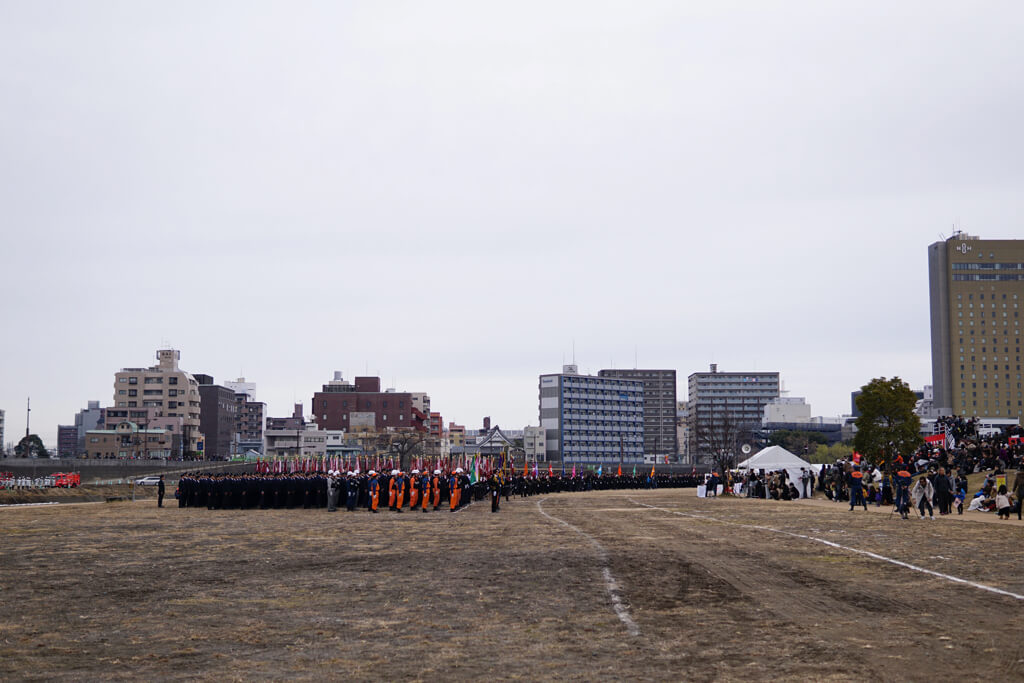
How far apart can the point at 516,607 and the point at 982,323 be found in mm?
198713

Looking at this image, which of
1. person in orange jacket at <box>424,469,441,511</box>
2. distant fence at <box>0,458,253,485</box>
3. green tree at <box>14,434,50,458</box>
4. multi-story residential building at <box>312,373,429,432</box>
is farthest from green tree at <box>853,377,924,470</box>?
green tree at <box>14,434,50,458</box>

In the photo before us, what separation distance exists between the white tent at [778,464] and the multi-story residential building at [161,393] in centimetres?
11844

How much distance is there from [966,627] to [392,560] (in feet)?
36.6

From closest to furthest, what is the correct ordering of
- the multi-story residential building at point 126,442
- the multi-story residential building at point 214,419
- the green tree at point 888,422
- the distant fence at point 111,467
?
the green tree at point 888,422
the distant fence at point 111,467
the multi-story residential building at point 126,442
the multi-story residential building at point 214,419

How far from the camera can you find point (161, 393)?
15688cm

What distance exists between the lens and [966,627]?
11.2m

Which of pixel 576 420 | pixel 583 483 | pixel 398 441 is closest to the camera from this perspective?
pixel 583 483

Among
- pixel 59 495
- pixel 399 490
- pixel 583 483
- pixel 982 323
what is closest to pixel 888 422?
pixel 583 483

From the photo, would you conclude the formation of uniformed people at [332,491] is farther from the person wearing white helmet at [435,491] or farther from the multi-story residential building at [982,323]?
the multi-story residential building at [982,323]

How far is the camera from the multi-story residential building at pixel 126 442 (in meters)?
143

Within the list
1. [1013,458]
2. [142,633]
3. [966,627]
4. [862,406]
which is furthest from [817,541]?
[862,406]

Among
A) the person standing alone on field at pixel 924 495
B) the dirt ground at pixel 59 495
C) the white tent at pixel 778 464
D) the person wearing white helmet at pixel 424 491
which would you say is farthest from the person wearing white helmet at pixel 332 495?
the white tent at pixel 778 464

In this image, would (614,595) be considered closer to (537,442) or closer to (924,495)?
(924,495)

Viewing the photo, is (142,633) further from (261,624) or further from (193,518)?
(193,518)
